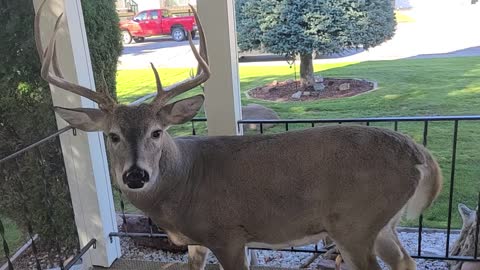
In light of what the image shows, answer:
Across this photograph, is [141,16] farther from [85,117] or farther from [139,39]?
[85,117]

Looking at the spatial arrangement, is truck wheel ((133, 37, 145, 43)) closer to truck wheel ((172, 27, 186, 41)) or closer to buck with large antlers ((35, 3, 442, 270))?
truck wheel ((172, 27, 186, 41))

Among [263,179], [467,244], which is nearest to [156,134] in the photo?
[263,179]

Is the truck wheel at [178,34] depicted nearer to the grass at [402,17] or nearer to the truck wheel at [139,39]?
the truck wheel at [139,39]

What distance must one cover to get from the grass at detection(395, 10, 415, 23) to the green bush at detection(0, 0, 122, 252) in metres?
2.37

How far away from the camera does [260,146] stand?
2271mm

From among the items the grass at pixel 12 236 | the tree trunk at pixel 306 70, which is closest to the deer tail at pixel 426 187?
the tree trunk at pixel 306 70

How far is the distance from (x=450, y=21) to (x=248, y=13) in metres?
1.64

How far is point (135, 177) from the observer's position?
6.26 ft

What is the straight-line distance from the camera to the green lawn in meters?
4.11

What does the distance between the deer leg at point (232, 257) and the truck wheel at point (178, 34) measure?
143 cm

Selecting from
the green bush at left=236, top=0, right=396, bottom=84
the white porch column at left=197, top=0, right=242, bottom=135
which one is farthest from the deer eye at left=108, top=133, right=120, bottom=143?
the green bush at left=236, top=0, right=396, bottom=84

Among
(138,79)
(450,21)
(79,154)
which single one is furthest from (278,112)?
(79,154)

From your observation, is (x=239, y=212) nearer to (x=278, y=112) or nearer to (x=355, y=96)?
(x=278, y=112)

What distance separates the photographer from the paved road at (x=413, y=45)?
331 cm
